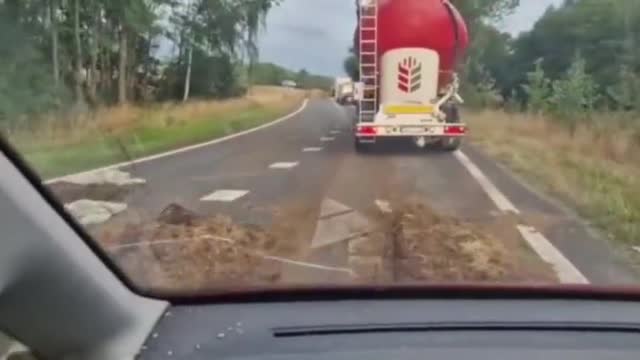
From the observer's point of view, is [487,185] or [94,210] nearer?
[94,210]

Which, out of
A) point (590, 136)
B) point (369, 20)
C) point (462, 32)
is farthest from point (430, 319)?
point (369, 20)

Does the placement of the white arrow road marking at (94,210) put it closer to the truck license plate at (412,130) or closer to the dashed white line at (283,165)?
the dashed white line at (283,165)

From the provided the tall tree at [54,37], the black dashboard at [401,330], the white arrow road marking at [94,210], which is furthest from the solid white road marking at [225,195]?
the black dashboard at [401,330]

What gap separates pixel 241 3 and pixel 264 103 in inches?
25.4

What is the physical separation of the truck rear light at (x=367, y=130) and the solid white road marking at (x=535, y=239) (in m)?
0.58

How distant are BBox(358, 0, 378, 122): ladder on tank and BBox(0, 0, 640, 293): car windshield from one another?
8cm

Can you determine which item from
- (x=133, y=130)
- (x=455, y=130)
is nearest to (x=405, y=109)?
(x=455, y=130)

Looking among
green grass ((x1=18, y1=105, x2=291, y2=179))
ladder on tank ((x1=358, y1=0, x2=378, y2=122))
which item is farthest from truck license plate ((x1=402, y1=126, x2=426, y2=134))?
green grass ((x1=18, y1=105, x2=291, y2=179))

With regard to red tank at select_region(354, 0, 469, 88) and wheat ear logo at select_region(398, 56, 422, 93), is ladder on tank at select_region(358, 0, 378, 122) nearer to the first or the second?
red tank at select_region(354, 0, 469, 88)

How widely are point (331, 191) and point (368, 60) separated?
286 centimetres

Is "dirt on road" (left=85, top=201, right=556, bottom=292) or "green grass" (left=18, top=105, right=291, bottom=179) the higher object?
"green grass" (left=18, top=105, right=291, bottom=179)

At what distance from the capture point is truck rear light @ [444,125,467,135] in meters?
6.75

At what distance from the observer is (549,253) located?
213 inches

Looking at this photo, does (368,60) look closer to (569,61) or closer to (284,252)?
(284,252)
